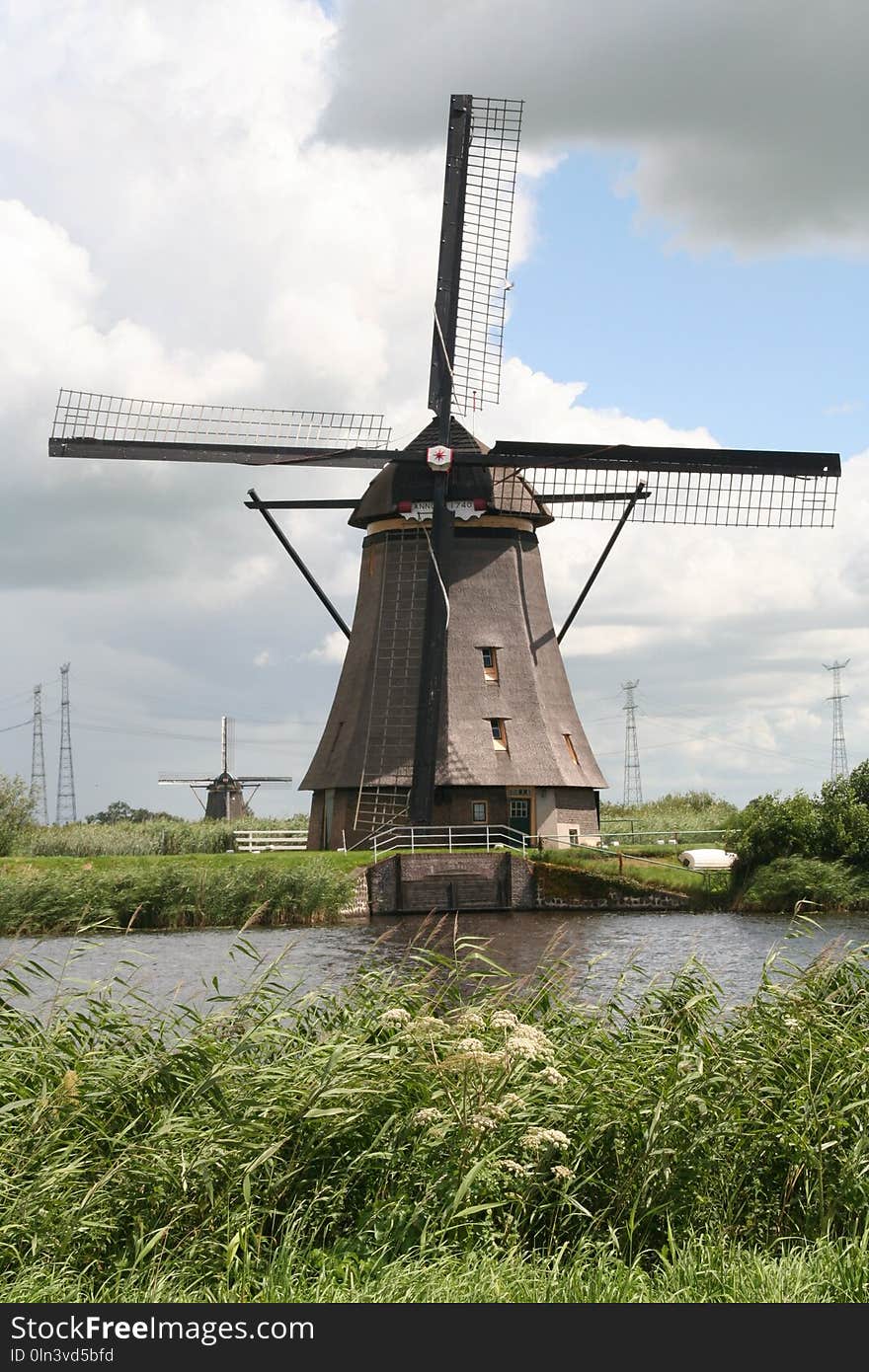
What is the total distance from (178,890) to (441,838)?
610 centimetres

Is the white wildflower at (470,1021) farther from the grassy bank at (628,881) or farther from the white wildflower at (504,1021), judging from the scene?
the grassy bank at (628,881)

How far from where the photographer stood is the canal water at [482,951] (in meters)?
13.8

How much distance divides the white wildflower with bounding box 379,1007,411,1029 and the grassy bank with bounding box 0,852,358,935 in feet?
59.7

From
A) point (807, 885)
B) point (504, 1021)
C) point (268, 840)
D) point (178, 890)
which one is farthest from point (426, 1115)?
point (268, 840)

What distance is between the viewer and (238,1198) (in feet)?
19.4

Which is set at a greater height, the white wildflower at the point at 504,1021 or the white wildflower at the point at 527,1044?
the white wildflower at the point at 504,1021

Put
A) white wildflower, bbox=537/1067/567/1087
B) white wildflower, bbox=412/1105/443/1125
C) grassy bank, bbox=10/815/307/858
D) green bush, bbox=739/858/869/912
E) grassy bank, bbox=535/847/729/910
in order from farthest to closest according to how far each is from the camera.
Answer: grassy bank, bbox=10/815/307/858 < grassy bank, bbox=535/847/729/910 < green bush, bbox=739/858/869/912 < white wildflower, bbox=537/1067/567/1087 < white wildflower, bbox=412/1105/443/1125

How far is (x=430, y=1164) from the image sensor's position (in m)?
6.04

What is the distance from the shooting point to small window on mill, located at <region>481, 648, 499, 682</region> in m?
30.5

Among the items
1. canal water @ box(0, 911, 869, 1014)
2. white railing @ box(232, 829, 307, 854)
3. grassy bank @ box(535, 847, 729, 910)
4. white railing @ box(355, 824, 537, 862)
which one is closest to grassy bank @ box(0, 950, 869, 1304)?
canal water @ box(0, 911, 869, 1014)

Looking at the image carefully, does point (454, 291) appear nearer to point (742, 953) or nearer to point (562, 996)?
point (742, 953)

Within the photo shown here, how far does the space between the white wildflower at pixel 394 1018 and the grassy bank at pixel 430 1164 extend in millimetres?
19

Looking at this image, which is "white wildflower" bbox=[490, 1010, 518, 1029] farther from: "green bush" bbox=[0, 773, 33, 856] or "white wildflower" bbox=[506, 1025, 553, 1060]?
"green bush" bbox=[0, 773, 33, 856]

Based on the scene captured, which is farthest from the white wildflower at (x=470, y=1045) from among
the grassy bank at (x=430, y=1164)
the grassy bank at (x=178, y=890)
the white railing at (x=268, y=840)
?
the white railing at (x=268, y=840)
